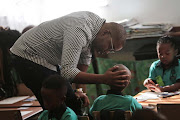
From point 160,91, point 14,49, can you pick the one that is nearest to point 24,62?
point 14,49

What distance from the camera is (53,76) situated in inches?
68.8

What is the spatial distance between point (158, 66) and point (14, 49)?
1452mm

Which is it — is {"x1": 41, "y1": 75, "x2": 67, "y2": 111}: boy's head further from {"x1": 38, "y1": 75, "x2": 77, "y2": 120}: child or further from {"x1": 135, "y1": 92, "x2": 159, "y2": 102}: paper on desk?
{"x1": 135, "y1": 92, "x2": 159, "y2": 102}: paper on desk

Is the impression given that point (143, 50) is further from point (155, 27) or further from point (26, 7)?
point (26, 7)

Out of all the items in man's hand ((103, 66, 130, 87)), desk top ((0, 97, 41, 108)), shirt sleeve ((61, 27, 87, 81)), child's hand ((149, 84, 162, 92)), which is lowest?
desk top ((0, 97, 41, 108))

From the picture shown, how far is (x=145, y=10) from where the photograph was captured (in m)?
3.60

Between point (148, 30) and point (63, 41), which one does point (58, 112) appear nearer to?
point (63, 41)

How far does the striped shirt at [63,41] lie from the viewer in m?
1.51

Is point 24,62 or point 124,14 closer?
point 24,62

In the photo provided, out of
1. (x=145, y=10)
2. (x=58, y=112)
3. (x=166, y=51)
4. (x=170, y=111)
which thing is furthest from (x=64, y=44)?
(x=145, y=10)

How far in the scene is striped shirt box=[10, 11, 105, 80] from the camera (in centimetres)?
151

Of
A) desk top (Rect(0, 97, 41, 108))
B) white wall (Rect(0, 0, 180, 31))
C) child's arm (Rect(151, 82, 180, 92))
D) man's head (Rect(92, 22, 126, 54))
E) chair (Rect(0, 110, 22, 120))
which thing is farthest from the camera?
white wall (Rect(0, 0, 180, 31))

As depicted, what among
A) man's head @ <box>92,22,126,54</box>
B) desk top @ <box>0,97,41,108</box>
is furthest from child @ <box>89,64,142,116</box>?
desk top @ <box>0,97,41,108</box>

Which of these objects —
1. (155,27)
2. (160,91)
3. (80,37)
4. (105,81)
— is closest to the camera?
(105,81)
